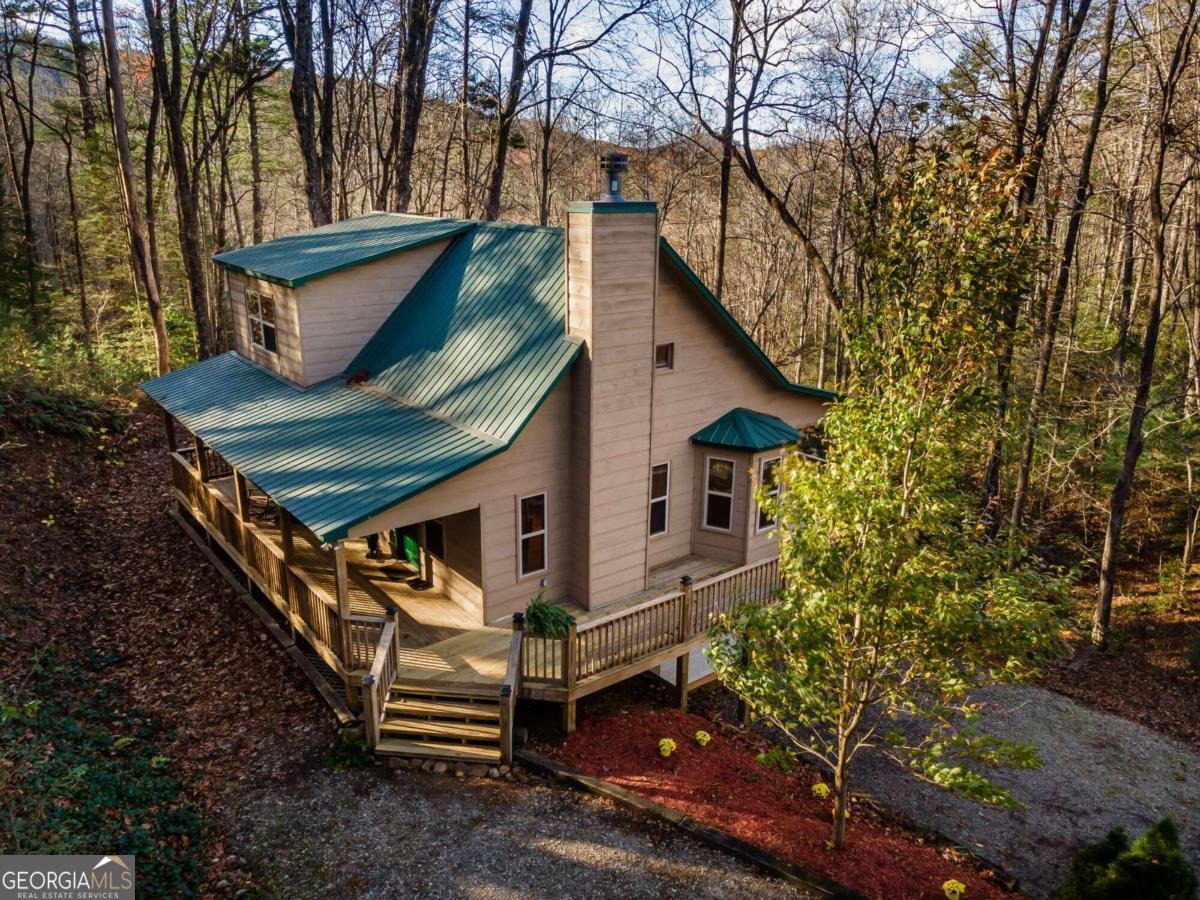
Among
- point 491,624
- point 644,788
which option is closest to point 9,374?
point 491,624

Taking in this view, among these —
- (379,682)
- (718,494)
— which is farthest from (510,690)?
(718,494)

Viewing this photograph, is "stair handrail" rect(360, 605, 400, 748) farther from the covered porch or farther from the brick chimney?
the brick chimney

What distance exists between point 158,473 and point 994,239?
20.7 metres

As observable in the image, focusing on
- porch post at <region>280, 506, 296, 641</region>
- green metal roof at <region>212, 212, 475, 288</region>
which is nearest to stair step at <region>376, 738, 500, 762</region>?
porch post at <region>280, 506, 296, 641</region>

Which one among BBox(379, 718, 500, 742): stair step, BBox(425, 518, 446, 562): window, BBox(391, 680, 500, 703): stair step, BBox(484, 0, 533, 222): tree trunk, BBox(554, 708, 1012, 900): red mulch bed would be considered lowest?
BBox(554, 708, 1012, 900): red mulch bed

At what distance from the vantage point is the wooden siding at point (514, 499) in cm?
1125

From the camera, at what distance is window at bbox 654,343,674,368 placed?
13125 mm

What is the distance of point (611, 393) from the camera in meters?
11.8

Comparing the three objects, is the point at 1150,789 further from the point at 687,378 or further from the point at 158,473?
the point at 158,473

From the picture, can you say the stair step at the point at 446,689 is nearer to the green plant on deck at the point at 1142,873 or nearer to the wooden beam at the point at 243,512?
the wooden beam at the point at 243,512

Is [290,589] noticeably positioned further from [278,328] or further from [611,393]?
[611,393]

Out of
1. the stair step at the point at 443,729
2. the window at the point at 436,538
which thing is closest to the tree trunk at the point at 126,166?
the window at the point at 436,538

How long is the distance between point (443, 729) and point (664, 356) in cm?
689

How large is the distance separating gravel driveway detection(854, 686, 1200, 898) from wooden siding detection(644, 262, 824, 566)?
4681 mm
